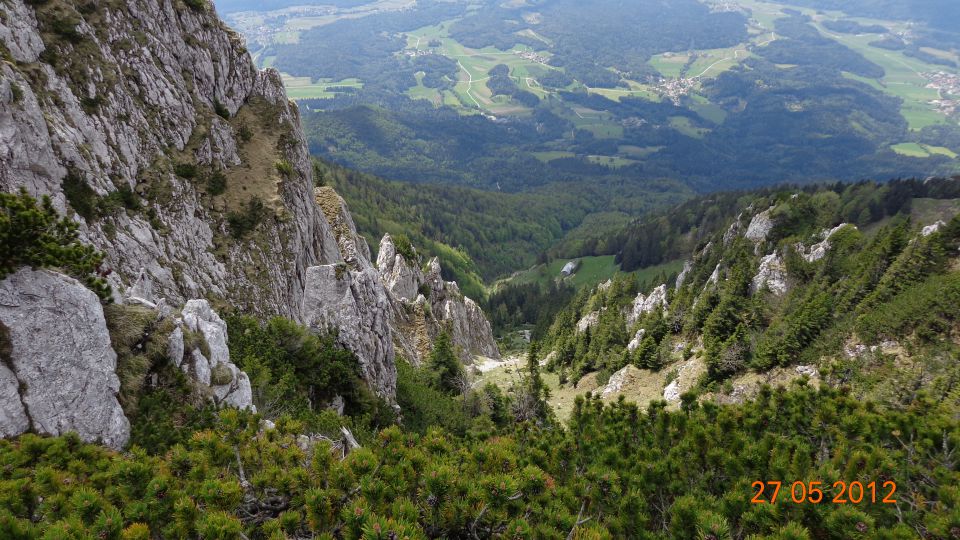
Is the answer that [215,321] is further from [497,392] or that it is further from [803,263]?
[803,263]

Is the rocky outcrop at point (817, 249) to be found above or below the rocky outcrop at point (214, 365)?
below

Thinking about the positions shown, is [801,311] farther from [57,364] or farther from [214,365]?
[57,364]

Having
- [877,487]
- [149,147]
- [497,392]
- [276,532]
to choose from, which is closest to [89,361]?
[276,532]

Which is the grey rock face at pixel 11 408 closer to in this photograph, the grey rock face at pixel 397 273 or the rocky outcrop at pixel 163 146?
the rocky outcrop at pixel 163 146

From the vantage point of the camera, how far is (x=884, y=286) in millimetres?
Result: 52406

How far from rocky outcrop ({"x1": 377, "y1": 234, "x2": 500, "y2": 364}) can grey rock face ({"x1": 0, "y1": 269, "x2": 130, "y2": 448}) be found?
4997 cm

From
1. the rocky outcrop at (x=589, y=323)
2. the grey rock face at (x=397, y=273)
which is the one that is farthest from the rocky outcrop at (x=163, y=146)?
the rocky outcrop at (x=589, y=323)

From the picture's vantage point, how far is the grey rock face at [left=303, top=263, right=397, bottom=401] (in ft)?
122

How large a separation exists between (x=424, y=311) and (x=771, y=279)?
5672 centimetres

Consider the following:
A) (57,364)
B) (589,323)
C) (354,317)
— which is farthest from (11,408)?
(589,323)

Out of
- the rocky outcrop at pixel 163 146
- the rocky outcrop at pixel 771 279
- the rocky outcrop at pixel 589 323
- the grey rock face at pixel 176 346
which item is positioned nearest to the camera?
the grey rock face at pixel 176 346

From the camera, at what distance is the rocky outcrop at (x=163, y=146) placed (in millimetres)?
29234

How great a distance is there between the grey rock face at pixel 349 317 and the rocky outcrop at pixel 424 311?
25.3 meters

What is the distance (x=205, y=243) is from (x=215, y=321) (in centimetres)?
1817
